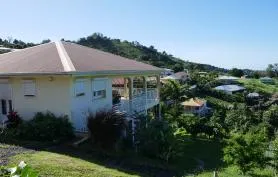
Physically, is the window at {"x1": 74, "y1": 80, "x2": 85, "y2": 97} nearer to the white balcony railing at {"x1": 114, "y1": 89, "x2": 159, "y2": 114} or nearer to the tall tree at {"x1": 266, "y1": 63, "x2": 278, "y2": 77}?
the white balcony railing at {"x1": 114, "y1": 89, "x2": 159, "y2": 114}

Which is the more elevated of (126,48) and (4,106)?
(126,48)

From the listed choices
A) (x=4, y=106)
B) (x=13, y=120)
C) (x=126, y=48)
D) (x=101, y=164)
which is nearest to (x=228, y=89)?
(x=126, y=48)

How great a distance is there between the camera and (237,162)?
53.2ft

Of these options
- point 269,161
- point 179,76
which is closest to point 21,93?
point 269,161

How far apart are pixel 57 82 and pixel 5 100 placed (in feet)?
12.8

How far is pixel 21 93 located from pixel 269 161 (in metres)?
12.5

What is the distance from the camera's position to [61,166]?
12.4 m

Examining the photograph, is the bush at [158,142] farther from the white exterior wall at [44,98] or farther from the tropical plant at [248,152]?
the white exterior wall at [44,98]

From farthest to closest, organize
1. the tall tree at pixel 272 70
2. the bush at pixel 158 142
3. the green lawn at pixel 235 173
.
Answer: the tall tree at pixel 272 70, the bush at pixel 158 142, the green lawn at pixel 235 173

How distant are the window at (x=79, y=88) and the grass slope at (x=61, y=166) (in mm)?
4456

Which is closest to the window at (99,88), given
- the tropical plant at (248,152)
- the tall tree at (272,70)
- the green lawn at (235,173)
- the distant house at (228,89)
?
the green lawn at (235,173)

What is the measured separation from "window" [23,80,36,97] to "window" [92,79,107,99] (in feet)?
10.4

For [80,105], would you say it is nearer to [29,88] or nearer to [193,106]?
[29,88]

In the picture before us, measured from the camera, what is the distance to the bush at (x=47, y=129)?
16500mm
